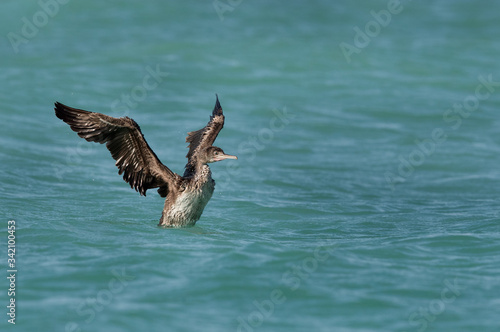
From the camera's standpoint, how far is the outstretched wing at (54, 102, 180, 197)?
911 cm

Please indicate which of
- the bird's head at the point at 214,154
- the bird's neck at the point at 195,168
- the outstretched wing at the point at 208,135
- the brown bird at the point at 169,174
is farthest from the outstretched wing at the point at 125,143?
the outstretched wing at the point at 208,135

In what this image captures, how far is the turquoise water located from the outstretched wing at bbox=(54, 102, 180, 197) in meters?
0.66

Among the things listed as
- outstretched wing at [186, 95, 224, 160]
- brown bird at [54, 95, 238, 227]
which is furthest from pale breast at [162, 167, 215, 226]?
outstretched wing at [186, 95, 224, 160]

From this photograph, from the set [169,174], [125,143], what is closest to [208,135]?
[169,174]

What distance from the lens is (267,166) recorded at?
14.6m

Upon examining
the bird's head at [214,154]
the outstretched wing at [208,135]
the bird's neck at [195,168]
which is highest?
the outstretched wing at [208,135]

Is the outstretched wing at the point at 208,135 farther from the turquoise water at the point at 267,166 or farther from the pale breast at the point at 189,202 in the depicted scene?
the turquoise water at the point at 267,166

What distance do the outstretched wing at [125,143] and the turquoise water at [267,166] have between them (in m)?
0.66

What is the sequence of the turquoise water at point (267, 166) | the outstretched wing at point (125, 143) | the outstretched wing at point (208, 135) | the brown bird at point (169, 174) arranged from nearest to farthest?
1. the turquoise water at point (267, 166)
2. the outstretched wing at point (125, 143)
3. the brown bird at point (169, 174)
4. the outstretched wing at point (208, 135)

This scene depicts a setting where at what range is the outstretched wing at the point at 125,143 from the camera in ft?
29.9

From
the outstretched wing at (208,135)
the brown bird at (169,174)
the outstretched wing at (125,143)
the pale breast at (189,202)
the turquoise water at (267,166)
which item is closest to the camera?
the turquoise water at (267,166)

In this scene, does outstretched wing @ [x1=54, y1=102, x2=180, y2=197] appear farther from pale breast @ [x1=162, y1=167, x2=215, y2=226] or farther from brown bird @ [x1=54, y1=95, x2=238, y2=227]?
pale breast @ [x1=162, y1=167, x2=215, y2=226]

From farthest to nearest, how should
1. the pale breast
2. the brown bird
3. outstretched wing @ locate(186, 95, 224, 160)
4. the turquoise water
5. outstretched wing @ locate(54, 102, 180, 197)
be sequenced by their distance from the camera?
outstretched wing @ locate(186, 95, 224, 160) → the pale breast → the brown bird → outstretched wing @ locate(54, 102, 180, 197) → the turquoise water

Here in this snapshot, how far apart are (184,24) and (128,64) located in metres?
4.68
